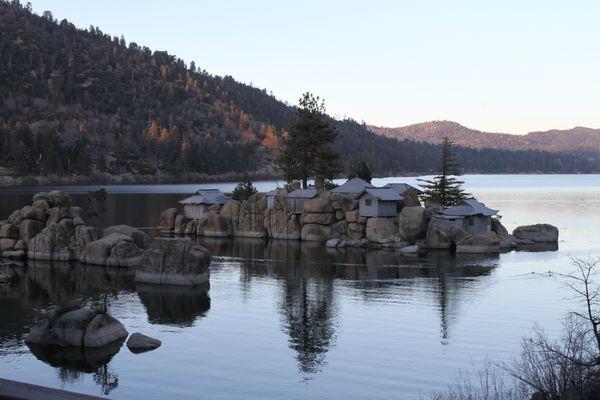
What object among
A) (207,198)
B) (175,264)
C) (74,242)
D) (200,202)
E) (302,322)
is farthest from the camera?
(207,198)

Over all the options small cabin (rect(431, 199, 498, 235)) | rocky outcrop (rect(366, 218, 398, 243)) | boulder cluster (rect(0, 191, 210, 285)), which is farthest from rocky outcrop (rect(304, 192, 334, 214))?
boulder cluster (rect(0, 191, 210, 285))

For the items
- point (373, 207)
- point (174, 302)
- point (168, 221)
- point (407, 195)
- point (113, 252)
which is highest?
point (407, 195)

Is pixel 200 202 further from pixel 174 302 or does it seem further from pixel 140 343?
pixel 140 343

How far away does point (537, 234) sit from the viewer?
243 feet

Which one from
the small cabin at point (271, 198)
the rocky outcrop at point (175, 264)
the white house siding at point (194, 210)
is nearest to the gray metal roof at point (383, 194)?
the small cabin at point (271, 198)

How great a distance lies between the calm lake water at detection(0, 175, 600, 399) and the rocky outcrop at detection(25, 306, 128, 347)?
1057mm

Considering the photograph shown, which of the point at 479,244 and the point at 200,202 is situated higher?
the point at 200,202

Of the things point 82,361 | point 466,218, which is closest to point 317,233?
point 466,218

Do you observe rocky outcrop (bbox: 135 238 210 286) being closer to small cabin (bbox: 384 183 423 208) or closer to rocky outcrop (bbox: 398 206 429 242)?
rocky outcrop (bbox: 398 206 429 242)

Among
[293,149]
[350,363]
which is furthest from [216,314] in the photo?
[293,149]

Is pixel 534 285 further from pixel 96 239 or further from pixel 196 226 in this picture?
pixel 196 226

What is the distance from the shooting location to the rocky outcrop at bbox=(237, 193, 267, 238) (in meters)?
82.2

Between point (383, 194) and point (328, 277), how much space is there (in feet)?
76.1

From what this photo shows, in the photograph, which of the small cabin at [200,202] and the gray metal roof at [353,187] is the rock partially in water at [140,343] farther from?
the small cabin at [200,202]
